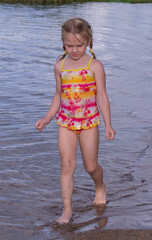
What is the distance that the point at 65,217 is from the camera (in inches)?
164

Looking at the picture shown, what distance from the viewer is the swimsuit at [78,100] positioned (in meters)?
4.13

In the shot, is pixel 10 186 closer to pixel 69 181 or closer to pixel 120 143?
pixel 69 181

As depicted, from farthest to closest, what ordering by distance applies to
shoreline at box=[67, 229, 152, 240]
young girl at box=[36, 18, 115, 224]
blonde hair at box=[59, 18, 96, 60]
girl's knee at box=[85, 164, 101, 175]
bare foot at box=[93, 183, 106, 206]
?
bare foot at box=[93, 183, 106, 206] → girl's knee at box=[85, 164, 101, 175] → young girl at box=[36, 18, 115, 224] → blonde hair at box=[59, 18, 96, 60] → shoreline at box=[67, 229, 152, 240]

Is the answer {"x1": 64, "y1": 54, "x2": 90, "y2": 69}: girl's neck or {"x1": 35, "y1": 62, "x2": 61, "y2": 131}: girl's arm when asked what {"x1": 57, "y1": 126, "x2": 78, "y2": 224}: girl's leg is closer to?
{"x1": 35, "y1": 62, "x2": 61, "y2": 131}: girl's arm

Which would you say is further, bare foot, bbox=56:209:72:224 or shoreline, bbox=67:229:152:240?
bare foot, bbox=56:209:72:224

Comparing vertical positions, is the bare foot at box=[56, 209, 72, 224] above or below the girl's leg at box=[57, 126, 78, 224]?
below

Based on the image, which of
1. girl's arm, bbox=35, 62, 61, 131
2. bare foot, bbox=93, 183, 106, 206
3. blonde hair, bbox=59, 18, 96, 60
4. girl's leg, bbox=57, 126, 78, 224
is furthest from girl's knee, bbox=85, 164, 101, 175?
blonde hair, bbox=59, 18, 96, 60

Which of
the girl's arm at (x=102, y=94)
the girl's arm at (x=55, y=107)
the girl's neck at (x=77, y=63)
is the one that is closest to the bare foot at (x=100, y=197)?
the girl's arm at (x=102, y=94)

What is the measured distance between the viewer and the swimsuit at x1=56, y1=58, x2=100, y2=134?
13.5 feet

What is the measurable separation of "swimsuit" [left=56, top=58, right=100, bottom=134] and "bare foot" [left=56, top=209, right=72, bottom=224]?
61cm

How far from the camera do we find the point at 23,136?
6656mm

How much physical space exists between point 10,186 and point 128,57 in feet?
31.3

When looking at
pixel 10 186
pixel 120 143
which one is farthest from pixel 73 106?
pixel 120 143

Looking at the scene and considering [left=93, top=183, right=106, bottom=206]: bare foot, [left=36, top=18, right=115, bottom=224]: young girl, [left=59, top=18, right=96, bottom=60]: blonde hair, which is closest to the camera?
[left=59, top=18, right=96, bottom=60]: blonde hair
